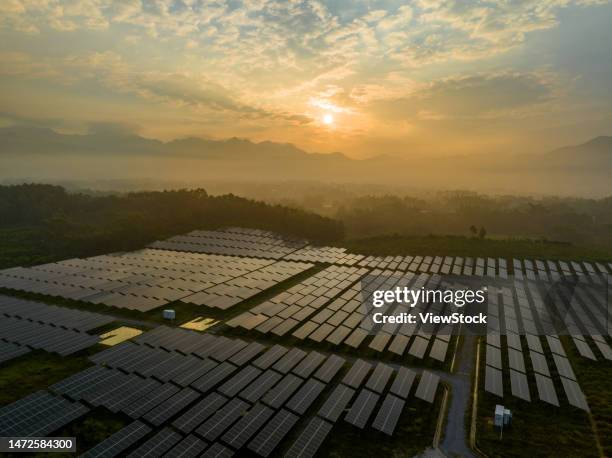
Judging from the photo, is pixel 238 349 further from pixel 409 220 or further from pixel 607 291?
pixel 409 220

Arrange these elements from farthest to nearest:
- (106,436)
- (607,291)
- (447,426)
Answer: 1. (607,291)
2. (447,426)
3. (106,436)

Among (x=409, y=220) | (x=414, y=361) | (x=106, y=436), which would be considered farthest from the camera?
(x=409, y=220)

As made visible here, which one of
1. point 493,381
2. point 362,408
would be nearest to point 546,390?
point 493,381

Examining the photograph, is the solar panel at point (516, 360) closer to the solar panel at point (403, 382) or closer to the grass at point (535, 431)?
the grass at point (535, 431)

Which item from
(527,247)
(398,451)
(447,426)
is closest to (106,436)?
(398,451)

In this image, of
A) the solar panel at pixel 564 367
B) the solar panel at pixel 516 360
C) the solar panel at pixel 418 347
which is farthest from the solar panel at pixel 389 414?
the solar panel at pixel 564 367

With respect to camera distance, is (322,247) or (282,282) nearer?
(282,282)

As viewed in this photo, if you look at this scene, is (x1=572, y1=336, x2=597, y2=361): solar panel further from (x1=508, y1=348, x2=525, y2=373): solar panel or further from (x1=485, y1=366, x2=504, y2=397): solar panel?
(x1=485, y1=366, x2=504, y2=397): solar panel
